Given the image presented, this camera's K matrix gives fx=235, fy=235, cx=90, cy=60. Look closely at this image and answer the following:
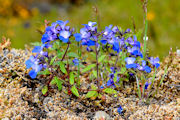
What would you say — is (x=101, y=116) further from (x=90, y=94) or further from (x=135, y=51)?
(x=135, y=51)

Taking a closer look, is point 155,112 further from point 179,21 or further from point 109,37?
point 179,21

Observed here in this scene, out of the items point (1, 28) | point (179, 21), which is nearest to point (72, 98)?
point (179, 21)

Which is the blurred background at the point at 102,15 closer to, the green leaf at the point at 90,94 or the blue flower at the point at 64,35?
the green leaf at the point at 90,94

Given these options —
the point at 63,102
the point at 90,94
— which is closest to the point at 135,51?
the point at 90,94

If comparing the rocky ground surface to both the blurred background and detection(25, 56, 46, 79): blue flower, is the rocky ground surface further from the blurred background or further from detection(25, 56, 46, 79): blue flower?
the blurred background

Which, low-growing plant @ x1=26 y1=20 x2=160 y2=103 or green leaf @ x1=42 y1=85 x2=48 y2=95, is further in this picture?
green leaf @ x1=42 y1=85 x2=48 y2=95

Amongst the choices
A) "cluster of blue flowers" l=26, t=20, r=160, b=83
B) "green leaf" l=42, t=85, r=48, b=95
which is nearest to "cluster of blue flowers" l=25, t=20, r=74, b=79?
"cluster of blue flowers" l=26, t=20, r=160, b=83
